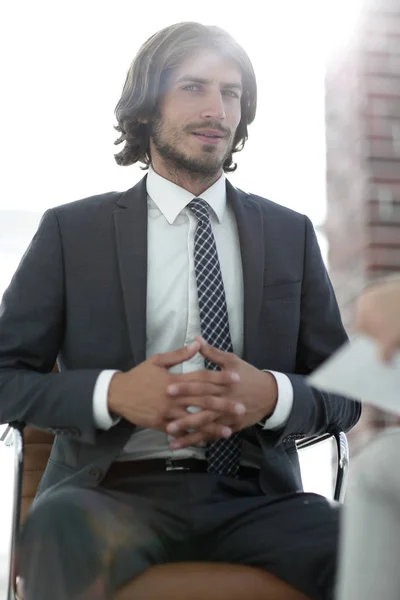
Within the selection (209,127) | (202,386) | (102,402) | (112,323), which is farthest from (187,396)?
(209,127)

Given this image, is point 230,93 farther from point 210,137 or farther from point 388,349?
point 388,349

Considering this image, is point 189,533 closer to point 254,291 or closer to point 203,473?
point 203,473

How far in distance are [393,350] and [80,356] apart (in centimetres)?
97

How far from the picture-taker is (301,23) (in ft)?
10.3

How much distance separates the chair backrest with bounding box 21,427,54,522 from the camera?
1.92 m

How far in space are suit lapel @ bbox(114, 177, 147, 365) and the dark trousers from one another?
30 centimetres

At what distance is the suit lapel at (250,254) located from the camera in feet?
5.96

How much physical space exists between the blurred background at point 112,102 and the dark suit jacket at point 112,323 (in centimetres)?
93

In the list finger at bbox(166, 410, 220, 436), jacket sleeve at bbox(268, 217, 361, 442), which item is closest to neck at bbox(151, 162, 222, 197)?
jacket sleeve at bbox(268, 217, 361, 442)

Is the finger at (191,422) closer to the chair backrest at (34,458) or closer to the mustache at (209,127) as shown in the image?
the chair backrest at (34,458)

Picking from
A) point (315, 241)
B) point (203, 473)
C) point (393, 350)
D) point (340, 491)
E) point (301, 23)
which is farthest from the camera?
point (301, 23)

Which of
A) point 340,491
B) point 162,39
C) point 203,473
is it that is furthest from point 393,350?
point 162,39

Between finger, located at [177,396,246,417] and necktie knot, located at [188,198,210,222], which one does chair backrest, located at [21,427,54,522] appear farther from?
necktie knot, located at [188,198,210,222]

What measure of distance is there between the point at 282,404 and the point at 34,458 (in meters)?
0.63
